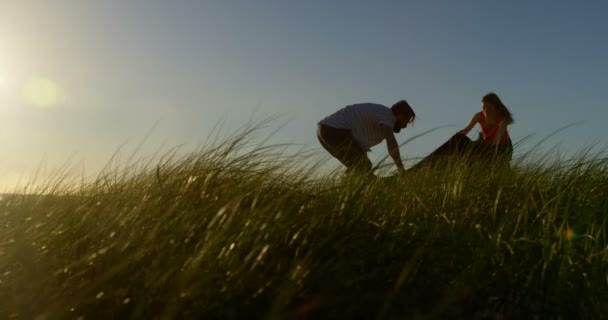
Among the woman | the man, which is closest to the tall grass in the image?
the man

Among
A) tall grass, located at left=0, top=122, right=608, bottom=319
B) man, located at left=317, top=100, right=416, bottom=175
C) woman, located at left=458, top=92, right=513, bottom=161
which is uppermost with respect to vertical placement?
man, located at left=317, top=100, right=416, bottom=175

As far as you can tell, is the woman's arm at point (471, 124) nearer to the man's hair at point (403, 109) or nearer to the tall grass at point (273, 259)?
the man's hair at point (403, 109)

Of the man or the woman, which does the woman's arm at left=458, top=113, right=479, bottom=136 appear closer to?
the woman

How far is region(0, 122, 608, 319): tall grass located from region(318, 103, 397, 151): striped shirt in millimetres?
2157

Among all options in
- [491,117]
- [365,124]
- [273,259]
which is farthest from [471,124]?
[273,259]

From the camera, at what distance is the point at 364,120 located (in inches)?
197

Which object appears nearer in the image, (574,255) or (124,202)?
(574,255)

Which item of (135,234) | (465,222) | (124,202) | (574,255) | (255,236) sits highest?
(124,202)

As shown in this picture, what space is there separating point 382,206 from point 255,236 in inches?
35.7

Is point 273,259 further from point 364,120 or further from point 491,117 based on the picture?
point 491,117

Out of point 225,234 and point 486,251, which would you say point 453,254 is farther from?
point 225,234

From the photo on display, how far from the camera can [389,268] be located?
76.2 inches

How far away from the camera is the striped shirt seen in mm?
4926

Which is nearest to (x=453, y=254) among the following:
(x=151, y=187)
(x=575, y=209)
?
(x=575, y=209)
